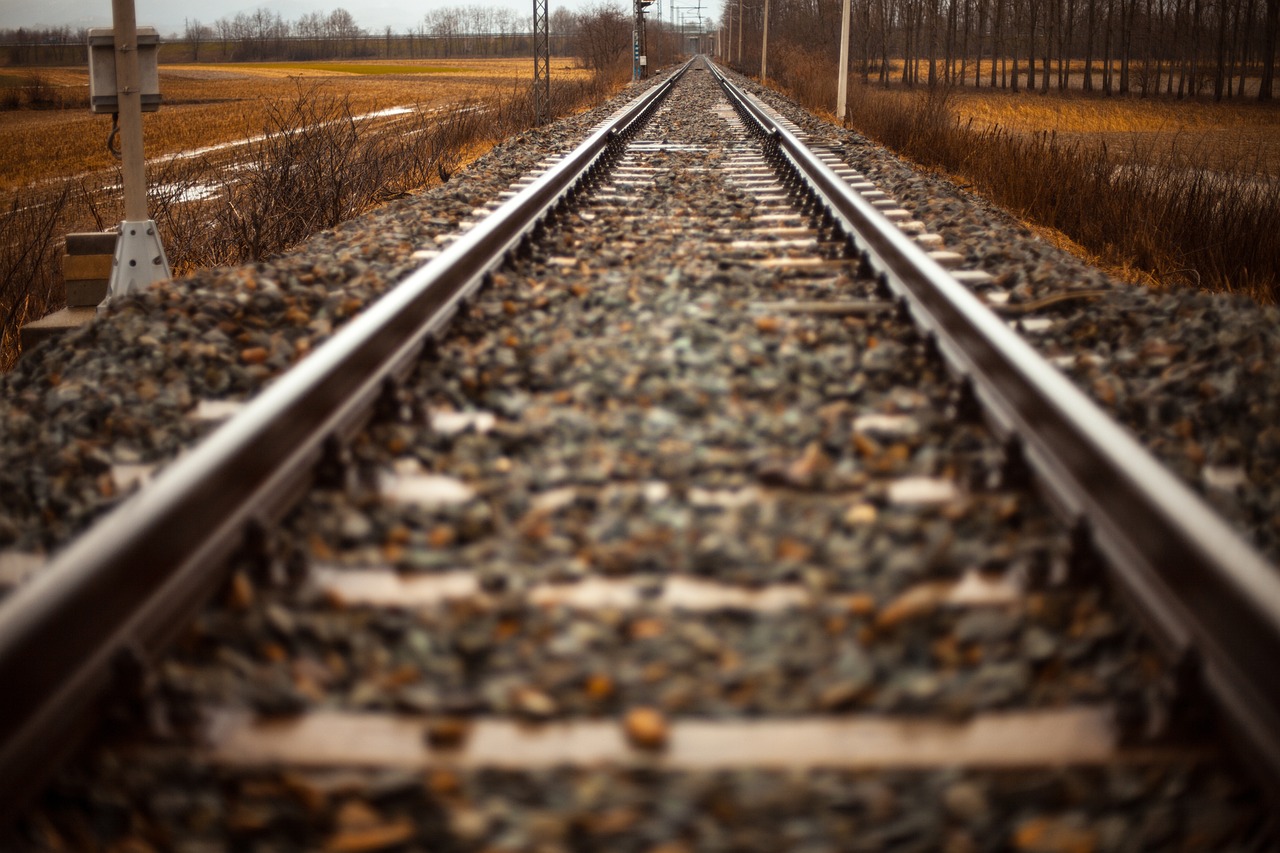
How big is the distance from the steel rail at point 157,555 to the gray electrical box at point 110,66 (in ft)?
9.18

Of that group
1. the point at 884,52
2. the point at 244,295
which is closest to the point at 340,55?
the point at 884,52

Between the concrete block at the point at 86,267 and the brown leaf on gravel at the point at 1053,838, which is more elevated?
the concrete block at the point at 86,267

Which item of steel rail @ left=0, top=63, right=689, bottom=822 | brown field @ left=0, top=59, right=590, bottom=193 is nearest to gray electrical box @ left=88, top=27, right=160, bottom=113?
steel rail @ left=0, top=63, right=689, bottom=822

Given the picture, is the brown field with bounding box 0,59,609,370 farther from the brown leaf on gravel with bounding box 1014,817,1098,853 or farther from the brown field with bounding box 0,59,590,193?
the brown leaf on gravel with bounding box 1014,817,1098,853

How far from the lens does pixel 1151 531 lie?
188cm

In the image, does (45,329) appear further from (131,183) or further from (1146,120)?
(1146,120)

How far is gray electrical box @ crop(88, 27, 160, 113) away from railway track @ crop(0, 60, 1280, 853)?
2896 millimetres

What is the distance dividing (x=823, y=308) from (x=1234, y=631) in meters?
2.51

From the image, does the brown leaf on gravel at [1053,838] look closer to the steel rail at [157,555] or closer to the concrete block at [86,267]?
the steel rail at [157,555]

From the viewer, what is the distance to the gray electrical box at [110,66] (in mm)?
4957

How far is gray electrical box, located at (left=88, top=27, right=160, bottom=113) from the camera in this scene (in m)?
4.96

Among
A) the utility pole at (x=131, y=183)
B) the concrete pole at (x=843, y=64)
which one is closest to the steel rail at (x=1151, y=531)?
the utility pole at (x=131, y=183)

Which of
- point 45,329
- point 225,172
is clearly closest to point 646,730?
point 45,329

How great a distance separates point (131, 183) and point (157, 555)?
3.90 metres
